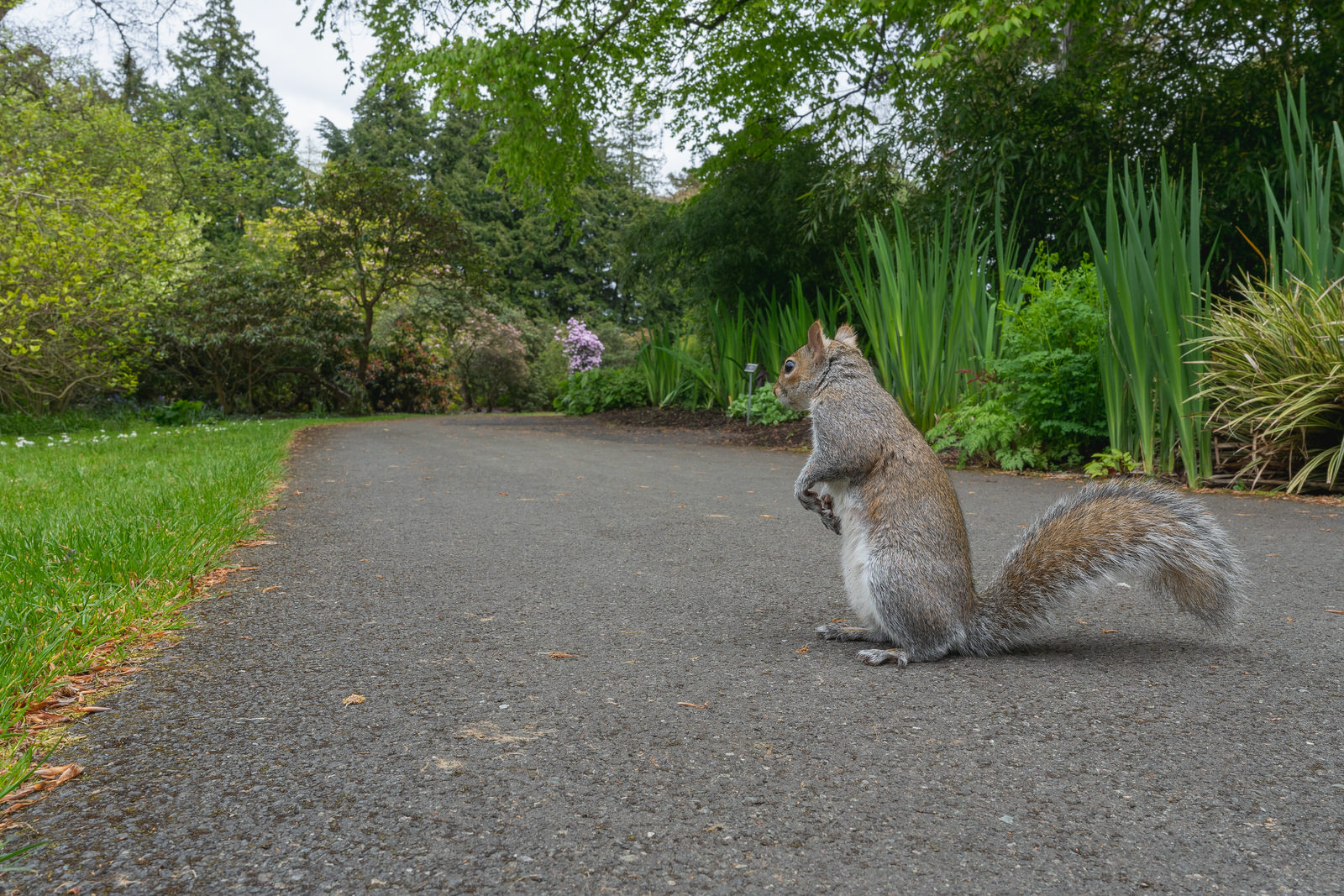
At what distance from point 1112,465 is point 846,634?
502 cm

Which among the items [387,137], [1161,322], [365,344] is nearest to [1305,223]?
[1161,322]

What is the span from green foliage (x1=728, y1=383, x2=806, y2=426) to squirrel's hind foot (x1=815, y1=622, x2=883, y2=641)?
897 centimetres

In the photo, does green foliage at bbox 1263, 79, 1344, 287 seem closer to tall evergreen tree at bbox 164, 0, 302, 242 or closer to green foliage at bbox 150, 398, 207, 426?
green foliage at bbox 150, 398, 207, 426

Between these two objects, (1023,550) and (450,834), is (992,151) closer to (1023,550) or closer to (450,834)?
(1023,550)

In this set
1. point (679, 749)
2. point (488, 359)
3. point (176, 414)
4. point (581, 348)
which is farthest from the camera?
point (581, 348)

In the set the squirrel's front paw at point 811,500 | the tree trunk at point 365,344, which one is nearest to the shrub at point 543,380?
the tree trunk at point 365,344

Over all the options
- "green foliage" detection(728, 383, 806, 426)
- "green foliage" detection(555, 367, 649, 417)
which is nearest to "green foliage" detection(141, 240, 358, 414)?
"green foliage" detection(555, 367, 649, 417)

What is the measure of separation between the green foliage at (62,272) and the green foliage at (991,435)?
10.8 meters

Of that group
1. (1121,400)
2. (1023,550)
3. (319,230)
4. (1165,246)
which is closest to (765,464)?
(1121,400)

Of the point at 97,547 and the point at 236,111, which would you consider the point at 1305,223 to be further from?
the point at 236,111

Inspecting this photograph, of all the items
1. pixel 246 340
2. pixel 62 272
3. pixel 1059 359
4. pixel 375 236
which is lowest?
Answer: pixel 1059 359

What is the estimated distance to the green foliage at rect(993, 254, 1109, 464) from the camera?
24.1ft

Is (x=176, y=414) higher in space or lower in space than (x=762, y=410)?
lower

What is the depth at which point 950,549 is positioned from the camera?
8.70 feet
